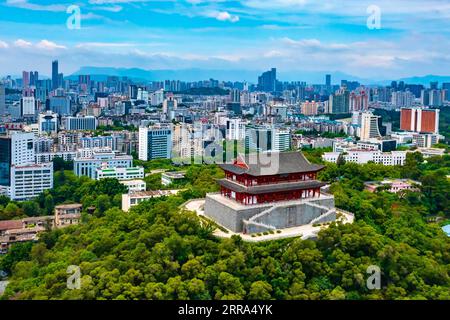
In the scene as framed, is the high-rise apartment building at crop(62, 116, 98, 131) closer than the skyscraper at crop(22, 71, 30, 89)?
Yes

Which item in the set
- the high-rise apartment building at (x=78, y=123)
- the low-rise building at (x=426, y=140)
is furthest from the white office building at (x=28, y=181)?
the low-rise building at (x=426, y=140)

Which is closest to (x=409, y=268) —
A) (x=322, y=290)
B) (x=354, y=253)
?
(x=354, y=253)

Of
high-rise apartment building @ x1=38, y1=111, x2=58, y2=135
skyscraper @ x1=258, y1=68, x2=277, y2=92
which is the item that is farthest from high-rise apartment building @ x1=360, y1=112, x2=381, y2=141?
skyscraper @ x1=258, y1=68, x2=277, y2=92

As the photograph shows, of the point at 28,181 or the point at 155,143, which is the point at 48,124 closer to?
the point at 155,143

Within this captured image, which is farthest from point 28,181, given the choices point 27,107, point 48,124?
point 27,107

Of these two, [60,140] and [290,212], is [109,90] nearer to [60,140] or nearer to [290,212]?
[60,140]

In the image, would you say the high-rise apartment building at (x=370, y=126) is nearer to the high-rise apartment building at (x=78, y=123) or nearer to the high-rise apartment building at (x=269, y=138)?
the high-rise apartment building at (x=269, y=138)

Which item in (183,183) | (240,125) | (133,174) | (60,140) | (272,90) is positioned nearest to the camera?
(183,183)

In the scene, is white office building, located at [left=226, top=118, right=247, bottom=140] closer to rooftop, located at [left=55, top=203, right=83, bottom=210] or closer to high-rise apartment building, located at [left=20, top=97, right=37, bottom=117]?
rooftop, located at [left=55, top=203, right=83, bottom=210]
